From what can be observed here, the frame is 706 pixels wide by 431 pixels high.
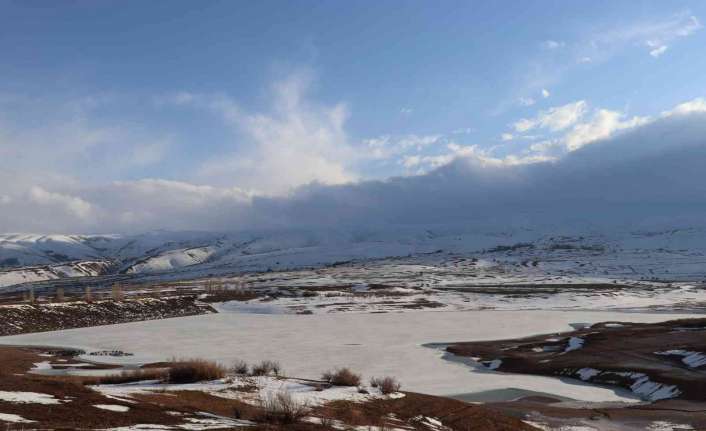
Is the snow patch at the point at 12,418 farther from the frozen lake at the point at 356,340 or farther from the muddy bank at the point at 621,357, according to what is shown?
the muddy bank at the point at 621,357

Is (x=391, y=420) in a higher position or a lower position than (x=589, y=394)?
higher

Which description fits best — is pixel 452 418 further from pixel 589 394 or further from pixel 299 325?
pixel 299 325

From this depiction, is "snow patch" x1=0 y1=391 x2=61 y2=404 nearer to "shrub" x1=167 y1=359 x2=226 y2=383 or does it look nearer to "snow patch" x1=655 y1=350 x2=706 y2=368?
"shrub" x1=167 y1=359 x2=226 y2=383

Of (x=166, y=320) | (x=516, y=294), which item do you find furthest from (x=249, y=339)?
(x=516, y=294)

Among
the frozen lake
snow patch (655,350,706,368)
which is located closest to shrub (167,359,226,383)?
the frozen lake

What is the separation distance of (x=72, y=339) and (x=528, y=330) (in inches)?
1647

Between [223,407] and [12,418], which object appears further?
[223,407]

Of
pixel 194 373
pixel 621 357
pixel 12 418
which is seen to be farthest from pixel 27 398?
pixel 621 357

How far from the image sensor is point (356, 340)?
1949 inches

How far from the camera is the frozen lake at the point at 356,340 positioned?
33375mm

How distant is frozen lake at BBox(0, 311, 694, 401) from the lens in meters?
33.4

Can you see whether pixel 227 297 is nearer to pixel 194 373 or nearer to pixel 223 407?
pixel 194 373

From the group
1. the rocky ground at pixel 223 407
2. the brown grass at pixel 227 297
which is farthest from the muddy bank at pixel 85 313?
the rocky ground at pixel 223 407

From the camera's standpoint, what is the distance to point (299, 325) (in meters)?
62.8
